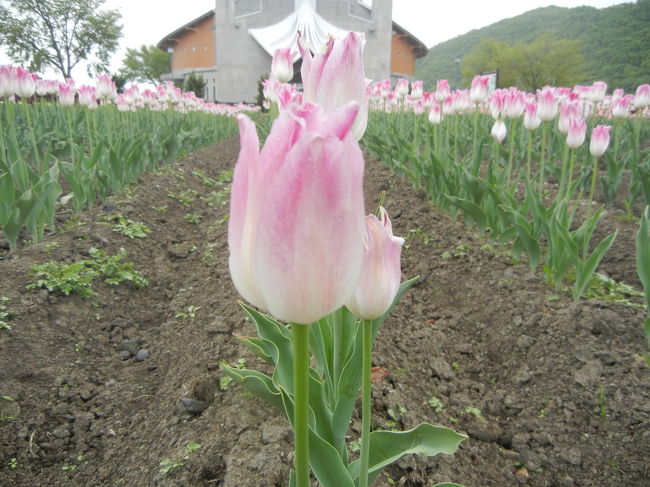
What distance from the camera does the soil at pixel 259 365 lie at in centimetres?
165

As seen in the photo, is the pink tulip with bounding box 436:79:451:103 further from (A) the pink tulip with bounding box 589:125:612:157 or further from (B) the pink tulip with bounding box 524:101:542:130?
(A) the pink tulip with bounding box 589:125:612:157

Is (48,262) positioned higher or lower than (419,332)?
higher

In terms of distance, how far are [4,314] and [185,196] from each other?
11.5 ft

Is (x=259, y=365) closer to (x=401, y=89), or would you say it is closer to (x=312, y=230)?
(x=312, y=230)

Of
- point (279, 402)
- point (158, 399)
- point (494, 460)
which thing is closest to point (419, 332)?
point (494, 460)

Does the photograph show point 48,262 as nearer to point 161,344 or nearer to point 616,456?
point 161,344

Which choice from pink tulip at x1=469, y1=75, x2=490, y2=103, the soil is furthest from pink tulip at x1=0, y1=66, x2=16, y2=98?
pink tulip at x1=469, y1=75, x2=490, y2=103

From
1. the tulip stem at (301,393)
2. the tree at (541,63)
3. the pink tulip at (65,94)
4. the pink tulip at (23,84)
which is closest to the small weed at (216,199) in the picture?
the pink tulip at (65,94)

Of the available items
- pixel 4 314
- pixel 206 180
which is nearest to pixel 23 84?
pixel 4 314

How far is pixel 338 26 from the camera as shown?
36.7 m

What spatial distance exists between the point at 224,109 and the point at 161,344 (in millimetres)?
13946

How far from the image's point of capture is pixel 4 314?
2322 mm

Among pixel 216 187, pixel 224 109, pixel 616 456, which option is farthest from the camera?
pixel 224 109

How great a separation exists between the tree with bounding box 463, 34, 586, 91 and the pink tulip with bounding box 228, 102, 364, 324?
1745 inches
